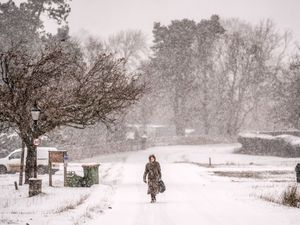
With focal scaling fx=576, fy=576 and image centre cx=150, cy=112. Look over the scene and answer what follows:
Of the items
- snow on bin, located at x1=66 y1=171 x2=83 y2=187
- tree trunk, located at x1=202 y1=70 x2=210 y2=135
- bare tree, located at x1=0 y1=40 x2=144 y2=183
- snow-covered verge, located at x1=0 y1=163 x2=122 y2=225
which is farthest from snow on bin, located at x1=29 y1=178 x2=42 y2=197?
tree trunk, located at x1=202 y1=70 x2=210 y2=135

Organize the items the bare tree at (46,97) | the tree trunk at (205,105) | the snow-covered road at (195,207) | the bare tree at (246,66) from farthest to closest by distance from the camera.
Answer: the tree trunk at (205,105) < the bare tree at (246,66) < the bare tree at (46,97) < the snow-covered road at (195,207)

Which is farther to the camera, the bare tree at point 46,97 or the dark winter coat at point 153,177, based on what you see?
the bare tree at point 46,97

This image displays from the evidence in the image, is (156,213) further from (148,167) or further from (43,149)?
(43,149)

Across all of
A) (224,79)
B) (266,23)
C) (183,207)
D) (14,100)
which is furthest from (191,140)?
(183,207)

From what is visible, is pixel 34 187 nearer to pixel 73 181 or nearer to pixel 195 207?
pixel 73 181

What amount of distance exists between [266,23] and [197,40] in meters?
9.90

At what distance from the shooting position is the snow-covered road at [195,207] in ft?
46.0

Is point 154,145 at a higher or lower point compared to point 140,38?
lower

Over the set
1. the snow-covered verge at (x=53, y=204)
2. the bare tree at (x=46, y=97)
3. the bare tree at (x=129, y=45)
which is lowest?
the snow-covered verge at (x=53, y=204)

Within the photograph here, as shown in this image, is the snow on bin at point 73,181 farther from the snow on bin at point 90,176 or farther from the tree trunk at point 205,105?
the tree trunk at point 205,105

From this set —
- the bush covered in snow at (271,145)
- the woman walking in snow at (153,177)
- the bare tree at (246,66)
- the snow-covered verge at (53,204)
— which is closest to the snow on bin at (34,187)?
the snow-covered verge at (53,204)

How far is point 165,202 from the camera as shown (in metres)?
18.5

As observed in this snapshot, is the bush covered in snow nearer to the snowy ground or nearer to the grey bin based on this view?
the snowy ground

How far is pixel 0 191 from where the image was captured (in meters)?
23.2
